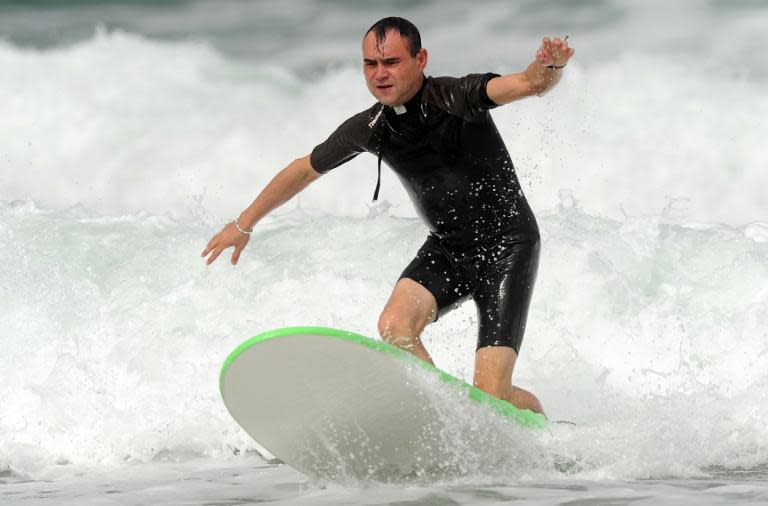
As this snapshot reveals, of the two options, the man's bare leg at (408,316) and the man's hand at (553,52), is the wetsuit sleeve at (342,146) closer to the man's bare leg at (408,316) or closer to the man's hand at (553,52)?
the man's bare leg at (408,316)

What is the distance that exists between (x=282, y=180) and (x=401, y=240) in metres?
4.95

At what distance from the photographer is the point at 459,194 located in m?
4.51

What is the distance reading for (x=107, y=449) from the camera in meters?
5.91

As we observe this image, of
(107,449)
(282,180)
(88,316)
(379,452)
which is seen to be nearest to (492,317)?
(379,452)

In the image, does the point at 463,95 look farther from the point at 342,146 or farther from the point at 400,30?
the point at 342,146

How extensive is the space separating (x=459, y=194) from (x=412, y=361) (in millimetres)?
882

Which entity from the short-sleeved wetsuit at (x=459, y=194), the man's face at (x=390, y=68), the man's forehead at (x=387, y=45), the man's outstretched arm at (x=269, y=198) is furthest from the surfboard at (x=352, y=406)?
the man's forehead at (x=387, y=45)

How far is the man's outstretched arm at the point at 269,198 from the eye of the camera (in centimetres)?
482

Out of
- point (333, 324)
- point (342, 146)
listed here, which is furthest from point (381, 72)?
point (333, 324)

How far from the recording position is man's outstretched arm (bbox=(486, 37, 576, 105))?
3949mm

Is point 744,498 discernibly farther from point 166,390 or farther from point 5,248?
point 5,248

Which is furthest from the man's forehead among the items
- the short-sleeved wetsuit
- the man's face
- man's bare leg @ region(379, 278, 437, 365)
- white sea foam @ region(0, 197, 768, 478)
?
white sea foam @ region(0, 197, 768, 478)

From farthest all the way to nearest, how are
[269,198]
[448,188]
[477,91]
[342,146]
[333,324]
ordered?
[333,324], [269,198], [342,146], [448,188], [477,91]

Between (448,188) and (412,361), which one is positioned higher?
(448,188)
